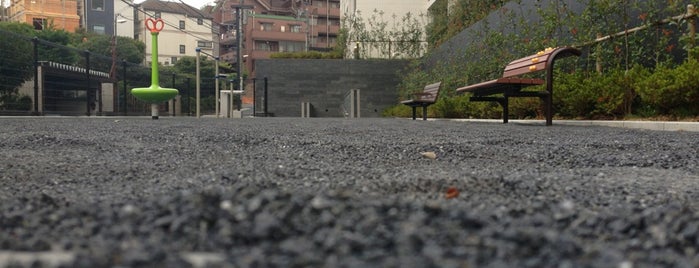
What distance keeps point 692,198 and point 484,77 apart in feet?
28.4

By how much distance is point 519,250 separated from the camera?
836 mm

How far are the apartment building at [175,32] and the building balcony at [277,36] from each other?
5.98 m

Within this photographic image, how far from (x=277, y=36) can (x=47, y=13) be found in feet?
60.9

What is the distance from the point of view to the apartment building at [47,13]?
132 ft

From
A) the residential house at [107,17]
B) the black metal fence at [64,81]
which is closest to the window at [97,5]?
the residential house at [107,17]

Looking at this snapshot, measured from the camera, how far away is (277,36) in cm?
4897

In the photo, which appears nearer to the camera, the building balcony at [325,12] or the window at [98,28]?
the building balcony at [325,12]

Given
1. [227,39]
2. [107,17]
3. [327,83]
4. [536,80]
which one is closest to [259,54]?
[227,39]

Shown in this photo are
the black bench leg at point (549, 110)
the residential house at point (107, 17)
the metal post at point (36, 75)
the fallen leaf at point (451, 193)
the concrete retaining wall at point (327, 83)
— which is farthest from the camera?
the residential house at point (107, 17)

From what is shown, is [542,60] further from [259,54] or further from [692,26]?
[259,54]

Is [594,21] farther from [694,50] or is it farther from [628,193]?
[628,193]

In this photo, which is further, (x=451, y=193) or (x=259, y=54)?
(x=259, y=54)

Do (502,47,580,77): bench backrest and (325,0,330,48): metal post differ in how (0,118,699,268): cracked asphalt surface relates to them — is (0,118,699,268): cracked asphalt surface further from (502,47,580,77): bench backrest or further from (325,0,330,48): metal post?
(325,0,330,48): metal post

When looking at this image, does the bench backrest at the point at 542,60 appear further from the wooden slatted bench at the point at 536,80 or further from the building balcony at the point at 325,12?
the building balcony at the point at 325,12
